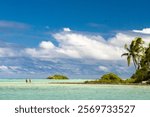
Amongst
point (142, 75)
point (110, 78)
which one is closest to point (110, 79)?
point (110, 78)

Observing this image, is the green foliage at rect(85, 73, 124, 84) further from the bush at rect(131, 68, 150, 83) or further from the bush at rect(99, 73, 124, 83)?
the bush at rect(131, 68, 150, 83)

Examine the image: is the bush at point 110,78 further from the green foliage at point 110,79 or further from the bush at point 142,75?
the bush at point 142,75

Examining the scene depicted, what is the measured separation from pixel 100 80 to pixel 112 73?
2464mm

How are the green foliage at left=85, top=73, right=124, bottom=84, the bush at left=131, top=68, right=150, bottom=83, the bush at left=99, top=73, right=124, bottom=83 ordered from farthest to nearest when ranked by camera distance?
the bush at left=99, top=73, right=124, bottom=83 < the green foliage at left=85, top=73, right=124, bottom=84 < the bush at left=131, top=68, right=150, bottom=83

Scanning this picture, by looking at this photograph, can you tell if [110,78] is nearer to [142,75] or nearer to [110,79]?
[110,79]

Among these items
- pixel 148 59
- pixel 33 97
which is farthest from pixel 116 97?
pixel 148 59

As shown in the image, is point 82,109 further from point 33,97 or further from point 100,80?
point 100,80

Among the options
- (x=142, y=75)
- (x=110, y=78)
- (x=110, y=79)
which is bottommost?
(x=110, y=79)

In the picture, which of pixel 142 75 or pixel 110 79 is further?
pixel 110 79

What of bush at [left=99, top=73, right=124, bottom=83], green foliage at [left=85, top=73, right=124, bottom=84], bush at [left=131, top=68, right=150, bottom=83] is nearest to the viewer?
bush at [left=131, top=68, right=150, bottom=83]

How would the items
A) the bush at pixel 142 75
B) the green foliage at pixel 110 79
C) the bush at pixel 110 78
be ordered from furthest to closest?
the bush at pixel 110 78 < the green foliage at pixel 110 79 < the bush at pixel 142 75

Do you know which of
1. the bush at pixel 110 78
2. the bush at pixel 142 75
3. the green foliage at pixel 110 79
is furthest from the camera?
the bush at pixel 110 78

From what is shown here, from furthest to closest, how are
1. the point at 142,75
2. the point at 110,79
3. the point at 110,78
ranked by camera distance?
the point at 110,78
the point at 110,79
the point at 142,75

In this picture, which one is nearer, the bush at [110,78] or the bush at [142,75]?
the bush at [142,75]
